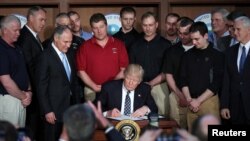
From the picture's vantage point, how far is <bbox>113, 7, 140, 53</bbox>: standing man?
566cm

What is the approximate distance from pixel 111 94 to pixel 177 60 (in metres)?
1.01

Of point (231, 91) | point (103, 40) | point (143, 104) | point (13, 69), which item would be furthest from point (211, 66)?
point (13, 69)

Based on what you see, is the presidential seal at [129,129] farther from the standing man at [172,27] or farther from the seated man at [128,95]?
the standing man at [172,27]

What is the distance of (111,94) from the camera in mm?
4602

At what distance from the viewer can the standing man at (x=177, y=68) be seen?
524 centimetres

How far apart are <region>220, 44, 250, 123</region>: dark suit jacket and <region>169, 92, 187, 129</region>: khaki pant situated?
21.5 inches

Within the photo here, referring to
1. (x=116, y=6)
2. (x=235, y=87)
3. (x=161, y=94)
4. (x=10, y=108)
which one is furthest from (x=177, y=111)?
(x=116, y=6)

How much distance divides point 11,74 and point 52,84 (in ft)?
1.28

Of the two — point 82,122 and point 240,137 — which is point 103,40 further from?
point 82,122

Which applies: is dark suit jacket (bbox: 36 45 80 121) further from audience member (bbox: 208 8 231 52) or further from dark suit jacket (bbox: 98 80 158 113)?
audience member (bbox: 208 8 231 52)

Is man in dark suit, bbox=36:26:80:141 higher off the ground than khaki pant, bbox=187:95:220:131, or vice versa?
man in dark suit, bbox=36:26:80:141

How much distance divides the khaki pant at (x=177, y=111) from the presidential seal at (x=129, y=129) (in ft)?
4.76

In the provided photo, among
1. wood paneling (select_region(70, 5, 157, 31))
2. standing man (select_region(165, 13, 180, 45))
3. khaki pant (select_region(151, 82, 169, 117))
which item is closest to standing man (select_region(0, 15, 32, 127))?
Answer: khaki pant (select_region(151, 82, 169, 117))

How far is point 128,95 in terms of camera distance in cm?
461
